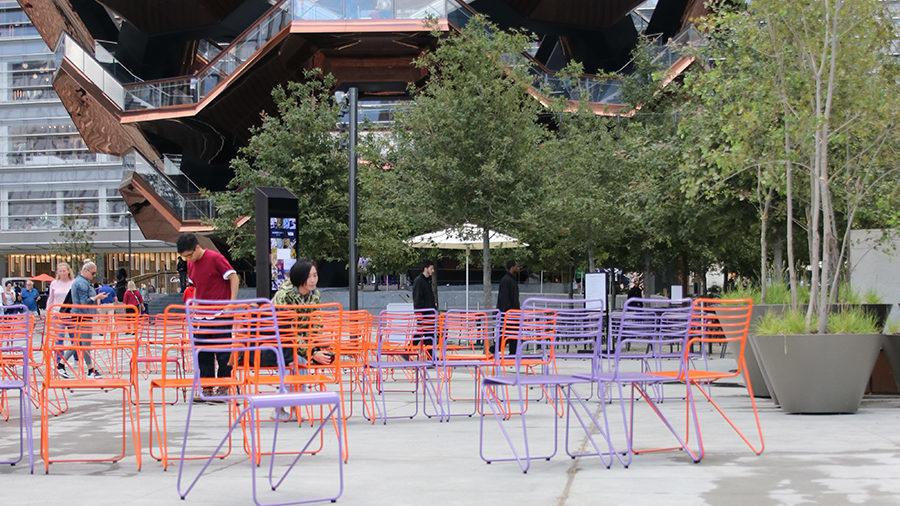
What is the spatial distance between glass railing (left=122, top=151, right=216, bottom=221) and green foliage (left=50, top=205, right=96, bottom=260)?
97.2 ft

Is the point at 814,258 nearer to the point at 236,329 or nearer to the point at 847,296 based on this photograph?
the point at 847,296

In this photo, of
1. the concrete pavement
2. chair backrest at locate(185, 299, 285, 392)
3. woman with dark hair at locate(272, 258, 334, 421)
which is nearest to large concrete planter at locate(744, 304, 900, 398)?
the concrete pavement

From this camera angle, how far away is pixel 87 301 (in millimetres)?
17625

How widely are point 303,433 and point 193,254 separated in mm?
2731

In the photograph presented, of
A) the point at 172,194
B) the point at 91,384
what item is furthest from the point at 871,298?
the point at 172,194

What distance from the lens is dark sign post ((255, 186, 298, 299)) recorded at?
1697 centimetres

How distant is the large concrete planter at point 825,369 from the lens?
34.1ft

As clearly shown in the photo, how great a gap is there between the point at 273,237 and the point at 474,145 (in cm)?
666

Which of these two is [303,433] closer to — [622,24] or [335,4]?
[335,4]

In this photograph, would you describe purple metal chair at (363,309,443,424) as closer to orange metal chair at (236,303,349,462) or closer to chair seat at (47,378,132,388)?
orange metal chair at (236,303,349,462)

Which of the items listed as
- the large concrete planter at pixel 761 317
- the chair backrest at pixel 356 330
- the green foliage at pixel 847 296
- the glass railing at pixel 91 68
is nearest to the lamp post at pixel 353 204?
the large concrete planter at pixel 761 317

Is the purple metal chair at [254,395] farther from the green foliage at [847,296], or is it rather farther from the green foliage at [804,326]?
the green foliage at [847,296]

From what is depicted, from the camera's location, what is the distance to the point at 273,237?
17281 millimetres

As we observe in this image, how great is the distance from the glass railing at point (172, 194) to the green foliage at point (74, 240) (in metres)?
29.6
